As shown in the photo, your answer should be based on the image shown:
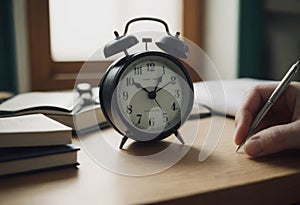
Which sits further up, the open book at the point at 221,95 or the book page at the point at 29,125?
Result: the book page at the point at 29,125

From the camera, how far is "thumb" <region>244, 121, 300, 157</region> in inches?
22.5

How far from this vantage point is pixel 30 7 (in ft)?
3.90

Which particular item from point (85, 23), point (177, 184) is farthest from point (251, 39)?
point (177, 184)

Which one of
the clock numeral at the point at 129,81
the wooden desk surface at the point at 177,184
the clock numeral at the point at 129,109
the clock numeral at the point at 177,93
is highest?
the clock numeral at the point at 129,81

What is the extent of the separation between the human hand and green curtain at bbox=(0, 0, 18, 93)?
759mm

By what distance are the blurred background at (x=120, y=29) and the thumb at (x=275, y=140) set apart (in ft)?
1.93

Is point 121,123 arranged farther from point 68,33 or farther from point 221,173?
point 68,33

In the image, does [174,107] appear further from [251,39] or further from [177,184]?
[251,39]

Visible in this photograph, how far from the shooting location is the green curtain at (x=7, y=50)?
115cm

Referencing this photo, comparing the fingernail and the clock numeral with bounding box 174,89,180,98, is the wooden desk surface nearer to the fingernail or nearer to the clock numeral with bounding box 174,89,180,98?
the fingernail

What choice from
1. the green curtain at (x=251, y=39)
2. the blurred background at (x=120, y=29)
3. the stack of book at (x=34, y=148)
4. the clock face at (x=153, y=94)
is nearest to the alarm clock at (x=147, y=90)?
the clock face at (x=153, y=94)

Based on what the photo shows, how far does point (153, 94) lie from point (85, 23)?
76 cm

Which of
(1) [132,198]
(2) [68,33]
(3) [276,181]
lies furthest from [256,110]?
(2) [68,33]

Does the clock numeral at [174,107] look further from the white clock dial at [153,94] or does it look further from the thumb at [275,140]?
the thumb at [275,140]
